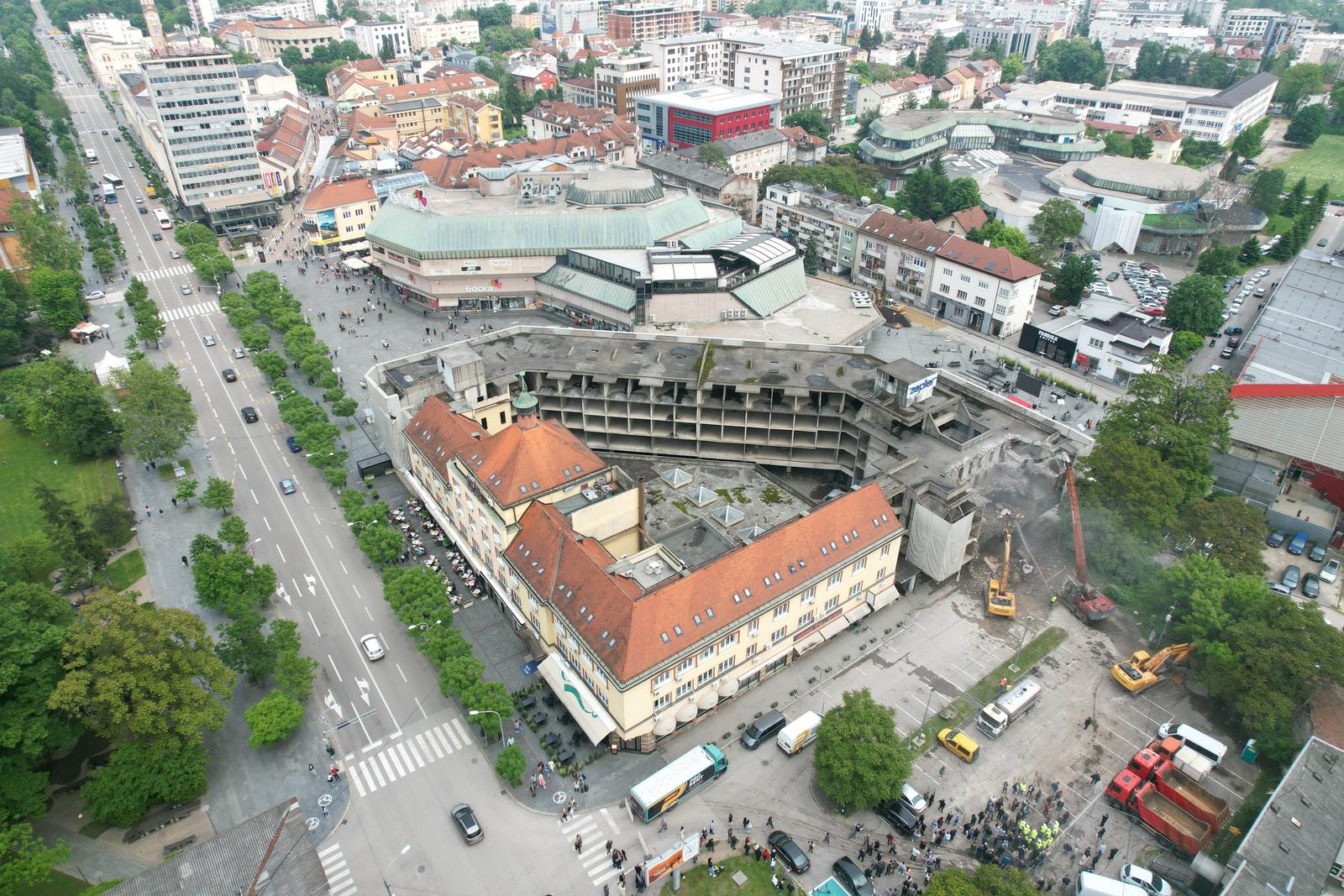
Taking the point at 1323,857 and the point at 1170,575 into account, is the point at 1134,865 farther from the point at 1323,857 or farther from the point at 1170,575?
the point at 1170,575

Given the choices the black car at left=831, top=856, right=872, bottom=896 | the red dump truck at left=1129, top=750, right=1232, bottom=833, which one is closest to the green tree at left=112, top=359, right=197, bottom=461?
the black car at left=831, top=856, right=872, bottom=896

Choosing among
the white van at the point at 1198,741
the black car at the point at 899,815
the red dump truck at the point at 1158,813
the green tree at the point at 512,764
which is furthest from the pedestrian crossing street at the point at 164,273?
the white van at the point at 1198,741

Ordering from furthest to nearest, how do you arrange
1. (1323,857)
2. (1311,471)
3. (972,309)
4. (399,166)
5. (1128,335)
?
(399,166)
(972,309)
(1128,335)
(1311,471)
(1323,857)

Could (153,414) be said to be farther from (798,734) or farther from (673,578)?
(798,734)

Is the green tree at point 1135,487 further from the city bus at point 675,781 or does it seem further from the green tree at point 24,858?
the green tree at point 24,858

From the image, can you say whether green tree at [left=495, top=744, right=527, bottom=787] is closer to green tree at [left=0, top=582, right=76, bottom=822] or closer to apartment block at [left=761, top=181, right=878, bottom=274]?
green tree at [left=0, top=582, right=76, bottom=822]

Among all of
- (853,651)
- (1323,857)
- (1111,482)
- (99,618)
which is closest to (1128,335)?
(1111,482)
